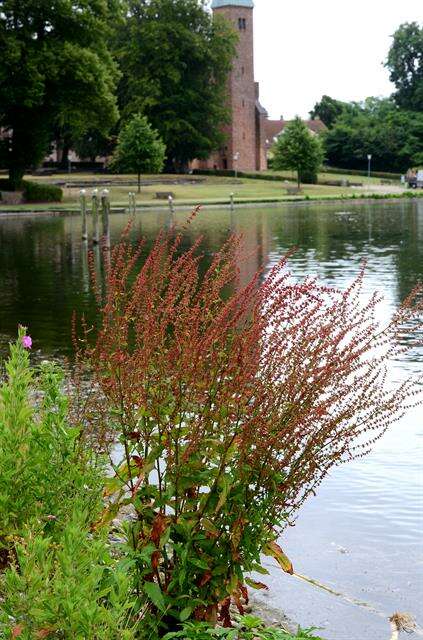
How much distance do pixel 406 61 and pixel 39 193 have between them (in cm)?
7004

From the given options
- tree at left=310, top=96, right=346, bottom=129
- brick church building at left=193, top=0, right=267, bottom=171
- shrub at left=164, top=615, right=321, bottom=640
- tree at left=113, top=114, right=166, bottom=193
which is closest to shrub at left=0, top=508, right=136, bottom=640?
shrub at left=164, top=615, right=321, bottom=640

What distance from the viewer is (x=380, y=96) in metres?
140

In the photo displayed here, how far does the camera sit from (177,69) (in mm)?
80750

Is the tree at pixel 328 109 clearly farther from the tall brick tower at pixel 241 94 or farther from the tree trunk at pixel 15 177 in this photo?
the tree trunk at pixel 15 177

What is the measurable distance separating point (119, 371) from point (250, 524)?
2.71ft

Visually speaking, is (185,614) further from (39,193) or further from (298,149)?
(298,149)

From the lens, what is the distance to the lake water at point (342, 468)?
553 cm

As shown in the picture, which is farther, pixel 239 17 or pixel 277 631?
pixel 239 17

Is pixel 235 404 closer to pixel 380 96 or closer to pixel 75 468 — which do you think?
pixel 75 468

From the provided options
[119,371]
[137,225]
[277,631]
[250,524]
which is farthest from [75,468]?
[137,225]

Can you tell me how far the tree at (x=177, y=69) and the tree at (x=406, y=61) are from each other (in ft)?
117

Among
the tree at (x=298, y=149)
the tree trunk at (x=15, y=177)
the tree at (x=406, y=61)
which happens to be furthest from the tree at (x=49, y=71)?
the tree at (x=406, y=61)

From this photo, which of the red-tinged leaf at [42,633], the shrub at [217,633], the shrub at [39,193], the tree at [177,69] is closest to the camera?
the red-tinged leaf at [42,633]

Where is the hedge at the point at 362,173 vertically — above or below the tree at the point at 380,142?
below
